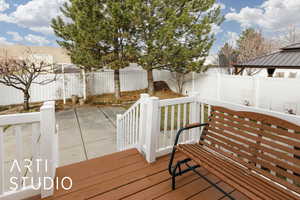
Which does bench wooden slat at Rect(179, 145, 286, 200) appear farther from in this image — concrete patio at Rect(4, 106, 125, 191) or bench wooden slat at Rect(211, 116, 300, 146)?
concrete patio at Rect(4, 106, 125, 191)

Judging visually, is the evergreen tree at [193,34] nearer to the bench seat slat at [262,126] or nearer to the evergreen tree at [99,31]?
the evergreen tree at [99,31]

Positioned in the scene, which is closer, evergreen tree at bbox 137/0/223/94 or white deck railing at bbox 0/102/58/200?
white deck railing at bbox 0/102/58/200

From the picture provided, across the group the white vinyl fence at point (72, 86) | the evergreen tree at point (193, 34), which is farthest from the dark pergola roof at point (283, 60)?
the white vinyl fence at point (72, 86)

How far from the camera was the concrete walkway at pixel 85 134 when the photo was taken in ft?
12.0

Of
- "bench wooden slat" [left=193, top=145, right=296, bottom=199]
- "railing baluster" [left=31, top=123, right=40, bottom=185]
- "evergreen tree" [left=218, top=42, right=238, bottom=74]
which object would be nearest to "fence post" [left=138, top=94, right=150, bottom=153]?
"bench wooden slat" [left=193, top=145, right=296, bottom=199]

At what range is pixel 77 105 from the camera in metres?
7.93

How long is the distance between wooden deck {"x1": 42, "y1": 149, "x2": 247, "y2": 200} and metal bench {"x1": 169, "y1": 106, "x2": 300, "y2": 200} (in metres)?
0.16

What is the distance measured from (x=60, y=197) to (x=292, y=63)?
23.9ft

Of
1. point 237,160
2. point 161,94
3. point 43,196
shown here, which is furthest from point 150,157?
point 161,94

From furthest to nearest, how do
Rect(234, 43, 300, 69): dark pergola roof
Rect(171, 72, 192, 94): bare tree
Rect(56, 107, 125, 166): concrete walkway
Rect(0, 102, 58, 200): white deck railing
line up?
Rect(171, 72, 192, 94): bare tree → Rect(234, 43, 300, 69): dark pergola roof → Rect(56, 107, 125, 166): concrete walkway → Rect(0, 102, 58, 200): white deck railing

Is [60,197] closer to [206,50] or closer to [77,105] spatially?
[77,105]

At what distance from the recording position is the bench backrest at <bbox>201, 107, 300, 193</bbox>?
131 cm

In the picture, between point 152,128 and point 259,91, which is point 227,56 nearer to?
point 259,91

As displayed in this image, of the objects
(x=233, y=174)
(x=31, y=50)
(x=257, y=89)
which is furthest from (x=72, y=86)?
(x=233, y=174)
